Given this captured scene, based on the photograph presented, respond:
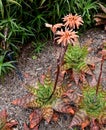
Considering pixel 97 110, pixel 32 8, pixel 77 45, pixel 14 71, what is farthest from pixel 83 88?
pixel 32 8

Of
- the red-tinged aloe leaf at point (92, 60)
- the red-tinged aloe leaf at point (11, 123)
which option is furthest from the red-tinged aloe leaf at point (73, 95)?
the red-tinged aloe leaf at point (11, 123)

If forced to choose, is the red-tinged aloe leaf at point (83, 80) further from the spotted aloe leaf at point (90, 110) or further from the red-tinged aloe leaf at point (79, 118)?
the red-tinged aloe leaf at point (79, 118)

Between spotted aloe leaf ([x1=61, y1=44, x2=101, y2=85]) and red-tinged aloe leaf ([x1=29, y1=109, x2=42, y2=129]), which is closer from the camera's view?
red-tinged aloe leaf ([x1=29, y1=109, x2=42, y2=129])

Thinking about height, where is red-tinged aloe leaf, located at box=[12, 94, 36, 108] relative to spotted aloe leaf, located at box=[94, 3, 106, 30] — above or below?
below

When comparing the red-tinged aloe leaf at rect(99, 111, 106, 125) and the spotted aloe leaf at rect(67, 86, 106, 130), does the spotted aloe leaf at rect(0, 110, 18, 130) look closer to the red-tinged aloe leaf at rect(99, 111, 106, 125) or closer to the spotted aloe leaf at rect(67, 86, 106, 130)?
the spotted aloe leaf at rect(67, 86, 106, 130)

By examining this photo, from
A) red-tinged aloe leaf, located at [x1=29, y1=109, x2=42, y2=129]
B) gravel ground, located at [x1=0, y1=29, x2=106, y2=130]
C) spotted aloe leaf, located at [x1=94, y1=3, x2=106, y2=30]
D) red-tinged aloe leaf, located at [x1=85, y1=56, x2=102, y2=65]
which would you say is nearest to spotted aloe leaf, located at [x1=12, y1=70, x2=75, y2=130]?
red-tinged aloe leaf, located at [x1=29, y1=109, x2=42, y2=129]

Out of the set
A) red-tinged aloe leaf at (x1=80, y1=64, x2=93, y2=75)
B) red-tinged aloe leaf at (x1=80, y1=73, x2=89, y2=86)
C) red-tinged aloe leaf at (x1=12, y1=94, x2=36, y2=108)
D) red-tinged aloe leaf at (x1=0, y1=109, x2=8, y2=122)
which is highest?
red-tinged aloe leaf at (x1=80, y1=64, x2=93, y2=75)

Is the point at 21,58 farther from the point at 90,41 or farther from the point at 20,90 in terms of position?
the point at 90,41

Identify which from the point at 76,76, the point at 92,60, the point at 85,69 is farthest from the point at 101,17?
the point at 76,76
